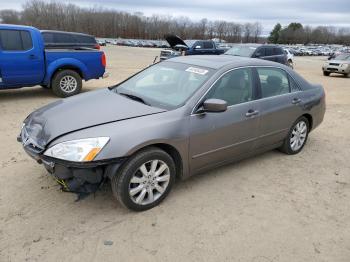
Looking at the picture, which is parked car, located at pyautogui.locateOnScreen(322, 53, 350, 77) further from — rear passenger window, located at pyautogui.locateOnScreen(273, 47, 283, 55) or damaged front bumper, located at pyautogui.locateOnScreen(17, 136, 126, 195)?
damaged front bumper, located at pyautogui.locateOnScreen(17, 136, 126, 195)

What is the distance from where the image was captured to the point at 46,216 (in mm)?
3260

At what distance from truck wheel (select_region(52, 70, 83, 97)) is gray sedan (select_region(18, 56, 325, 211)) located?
14.9 ft

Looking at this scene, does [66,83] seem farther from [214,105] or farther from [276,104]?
[214,105]

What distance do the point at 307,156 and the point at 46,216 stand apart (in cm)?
399

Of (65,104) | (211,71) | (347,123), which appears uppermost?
(211,71)

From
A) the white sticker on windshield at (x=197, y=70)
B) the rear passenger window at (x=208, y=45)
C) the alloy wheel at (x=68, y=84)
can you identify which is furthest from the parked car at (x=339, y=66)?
the white sticker on windshield at (x=197, y=70)

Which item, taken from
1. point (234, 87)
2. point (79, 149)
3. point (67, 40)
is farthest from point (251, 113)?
point (67, 40)

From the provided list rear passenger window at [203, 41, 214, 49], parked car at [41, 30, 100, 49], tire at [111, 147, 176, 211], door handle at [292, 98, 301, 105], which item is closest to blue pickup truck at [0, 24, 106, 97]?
parked car at [41, 30, 100, 49]

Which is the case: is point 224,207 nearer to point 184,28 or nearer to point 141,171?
point 141,171

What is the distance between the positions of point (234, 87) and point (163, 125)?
4.09 feet

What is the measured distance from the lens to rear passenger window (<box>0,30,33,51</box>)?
24.5 feet

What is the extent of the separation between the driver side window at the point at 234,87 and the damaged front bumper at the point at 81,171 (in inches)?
56.8

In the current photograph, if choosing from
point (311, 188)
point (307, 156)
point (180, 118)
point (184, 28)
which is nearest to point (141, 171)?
point (180, 118)

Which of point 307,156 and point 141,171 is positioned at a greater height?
point 141,171
